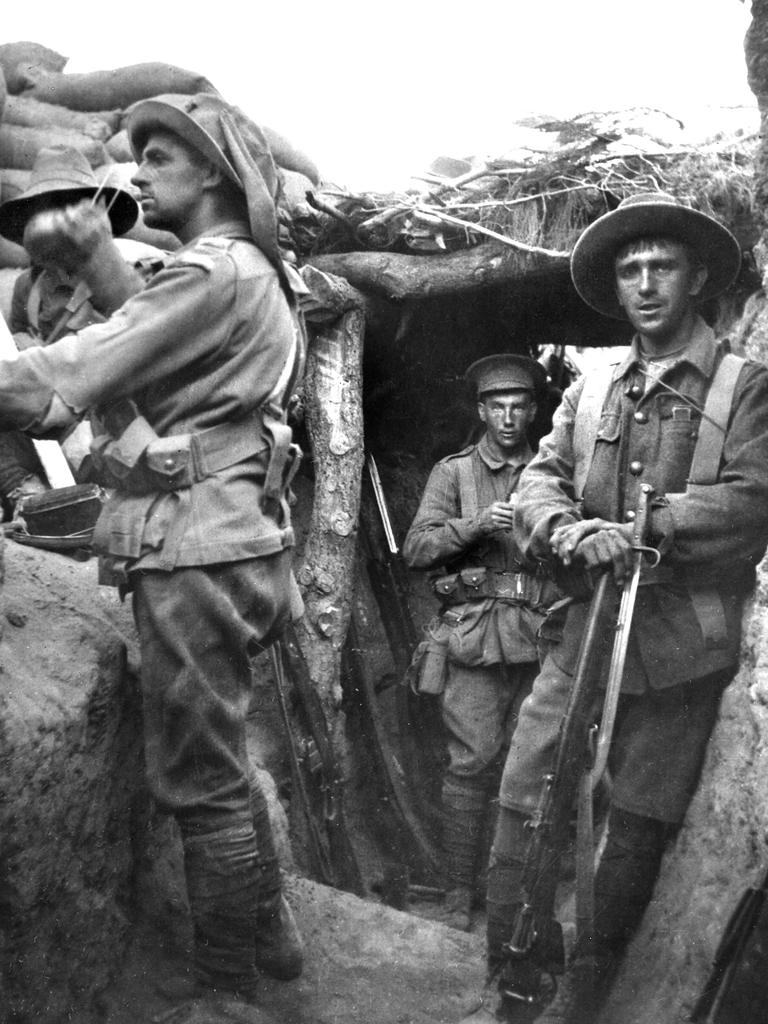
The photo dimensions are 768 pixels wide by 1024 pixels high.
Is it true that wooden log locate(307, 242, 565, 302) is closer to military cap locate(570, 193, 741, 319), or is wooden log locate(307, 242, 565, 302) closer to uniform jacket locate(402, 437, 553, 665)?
uniform jacket locate(402, 437, 553, 665)

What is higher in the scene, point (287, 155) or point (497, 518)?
point (287, 155)

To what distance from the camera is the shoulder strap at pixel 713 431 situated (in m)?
3.10

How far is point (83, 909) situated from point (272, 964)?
0.56 metres

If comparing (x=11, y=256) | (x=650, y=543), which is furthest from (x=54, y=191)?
(x=11, y=256)

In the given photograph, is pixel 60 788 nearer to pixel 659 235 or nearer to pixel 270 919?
Answer: pixel 270 919

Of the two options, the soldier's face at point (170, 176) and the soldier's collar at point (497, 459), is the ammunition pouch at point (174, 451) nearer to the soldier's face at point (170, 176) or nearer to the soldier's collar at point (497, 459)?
the soldier's face at point (170, 176)

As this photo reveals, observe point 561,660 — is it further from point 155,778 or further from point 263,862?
point 155,778

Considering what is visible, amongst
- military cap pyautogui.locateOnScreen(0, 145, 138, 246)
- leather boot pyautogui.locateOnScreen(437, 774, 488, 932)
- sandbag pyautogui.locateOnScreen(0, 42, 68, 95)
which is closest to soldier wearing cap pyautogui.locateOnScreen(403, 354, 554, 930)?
leather boot pyautogui.locateOnScreen(437, 774, 488, 932)

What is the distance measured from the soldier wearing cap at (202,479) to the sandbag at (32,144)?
3.31 metres

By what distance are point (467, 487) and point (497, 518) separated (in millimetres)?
389

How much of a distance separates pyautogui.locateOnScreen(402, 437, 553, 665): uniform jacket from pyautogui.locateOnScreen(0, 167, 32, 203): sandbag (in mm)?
2590

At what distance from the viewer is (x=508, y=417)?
5367mm

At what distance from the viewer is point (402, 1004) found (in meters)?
3.26

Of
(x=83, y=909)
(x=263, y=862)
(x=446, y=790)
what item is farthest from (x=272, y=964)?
(x=446, y=790)
